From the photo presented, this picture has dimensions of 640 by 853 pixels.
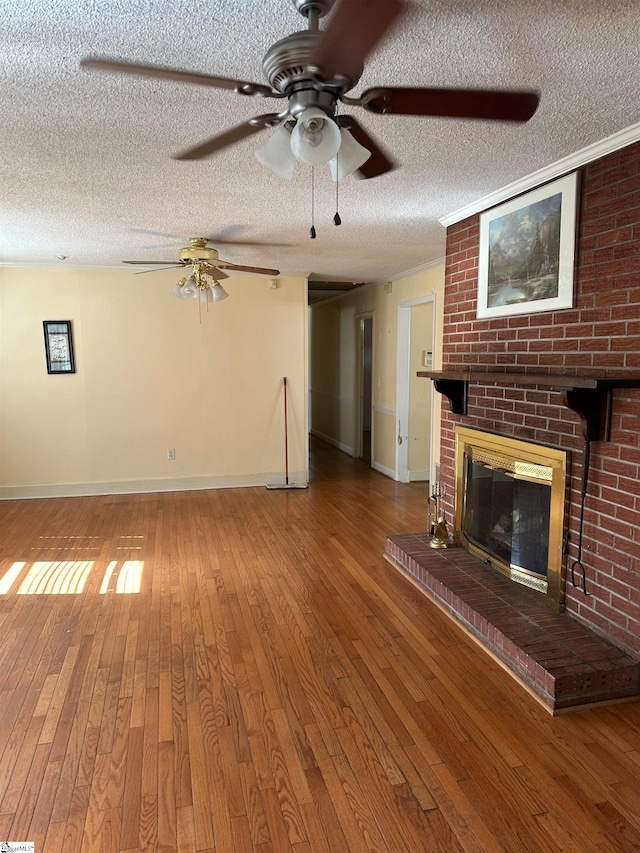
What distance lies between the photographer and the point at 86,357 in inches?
224

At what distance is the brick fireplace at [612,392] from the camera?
2.36 metres

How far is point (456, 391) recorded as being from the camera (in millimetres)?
3639

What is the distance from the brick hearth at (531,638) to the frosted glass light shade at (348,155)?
208 centimetres

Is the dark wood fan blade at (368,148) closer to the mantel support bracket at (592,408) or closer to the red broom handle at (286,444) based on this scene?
the mantel support bracket at (592,408)

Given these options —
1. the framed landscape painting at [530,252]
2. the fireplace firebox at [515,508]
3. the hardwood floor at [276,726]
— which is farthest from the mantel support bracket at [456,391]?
the hardwood floor at [276,726]

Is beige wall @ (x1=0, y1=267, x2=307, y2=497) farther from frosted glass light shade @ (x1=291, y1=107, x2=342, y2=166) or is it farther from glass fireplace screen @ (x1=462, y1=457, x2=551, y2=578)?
frosted glass light shade @ (x1=291, y1=107, x2=342, y2=166)

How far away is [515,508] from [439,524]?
26.3 inches

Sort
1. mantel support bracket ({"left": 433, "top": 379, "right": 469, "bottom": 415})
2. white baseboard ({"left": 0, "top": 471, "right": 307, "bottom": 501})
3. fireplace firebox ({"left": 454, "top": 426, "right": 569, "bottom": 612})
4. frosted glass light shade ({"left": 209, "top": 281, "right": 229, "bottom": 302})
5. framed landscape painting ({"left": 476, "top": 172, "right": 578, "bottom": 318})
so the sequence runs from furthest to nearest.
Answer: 1. white baseboard ({"left": 0, "top": 471, "right": 307, "bottom": 501})
2. frosted glass light shade ({"left": 209, "top": 281, "right": 229, "bottom": 302})
3. mantel support bracket ({"left": 433, "top": 379, "right": 469, "bottom": 415})
4. fireplace firebox ({"left": 454, "top": 426, "right": 569, "bottom": 612})
5. framed landscape painting ({"left": 476, "top": 172, "right": 578, "bottom": 318})

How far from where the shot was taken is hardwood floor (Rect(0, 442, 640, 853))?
1.72 meters

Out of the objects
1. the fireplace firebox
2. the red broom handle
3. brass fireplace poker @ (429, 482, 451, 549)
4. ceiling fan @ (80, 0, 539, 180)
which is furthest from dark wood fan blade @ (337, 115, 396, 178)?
the red broom handle

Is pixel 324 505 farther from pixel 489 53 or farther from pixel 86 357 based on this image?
pixel 489 53

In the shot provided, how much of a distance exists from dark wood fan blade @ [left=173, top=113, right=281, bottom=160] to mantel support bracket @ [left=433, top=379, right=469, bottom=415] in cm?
226

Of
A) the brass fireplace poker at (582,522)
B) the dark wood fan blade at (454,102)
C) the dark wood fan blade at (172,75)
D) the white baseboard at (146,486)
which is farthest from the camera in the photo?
the white baseboard at (146,486)

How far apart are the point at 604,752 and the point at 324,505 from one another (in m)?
3.57
